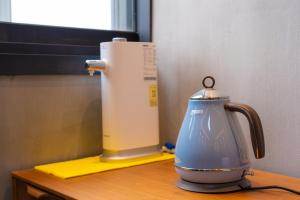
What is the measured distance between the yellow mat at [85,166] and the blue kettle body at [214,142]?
0.30m

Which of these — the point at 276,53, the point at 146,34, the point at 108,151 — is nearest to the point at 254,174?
the point at 276,53

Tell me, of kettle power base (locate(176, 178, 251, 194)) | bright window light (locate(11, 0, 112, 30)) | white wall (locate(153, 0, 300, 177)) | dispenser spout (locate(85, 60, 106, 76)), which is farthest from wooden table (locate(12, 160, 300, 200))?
bright window light (locate(11, 0, 112, 30))

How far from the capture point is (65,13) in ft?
4.88

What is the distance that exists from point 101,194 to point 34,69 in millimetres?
506

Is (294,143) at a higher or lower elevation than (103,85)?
lower

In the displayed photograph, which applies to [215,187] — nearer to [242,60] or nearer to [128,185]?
[128,185]

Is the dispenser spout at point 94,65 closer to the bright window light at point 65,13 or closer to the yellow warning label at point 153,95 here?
the yellow warning label at point 153,95

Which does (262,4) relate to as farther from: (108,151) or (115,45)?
(108,151)

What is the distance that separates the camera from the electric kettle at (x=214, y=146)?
923mm

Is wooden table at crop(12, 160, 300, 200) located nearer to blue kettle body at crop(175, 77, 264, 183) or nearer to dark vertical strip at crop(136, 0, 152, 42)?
blue kettle body at crop(175, 77, 264, 183)

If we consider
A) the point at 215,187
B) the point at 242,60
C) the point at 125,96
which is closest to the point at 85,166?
the point at 125,96

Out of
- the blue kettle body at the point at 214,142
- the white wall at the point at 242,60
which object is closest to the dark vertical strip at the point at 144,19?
the white wall at the point at 242,60

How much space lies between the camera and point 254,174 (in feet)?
3.62

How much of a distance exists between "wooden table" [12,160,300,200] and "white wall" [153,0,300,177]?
141 mm
